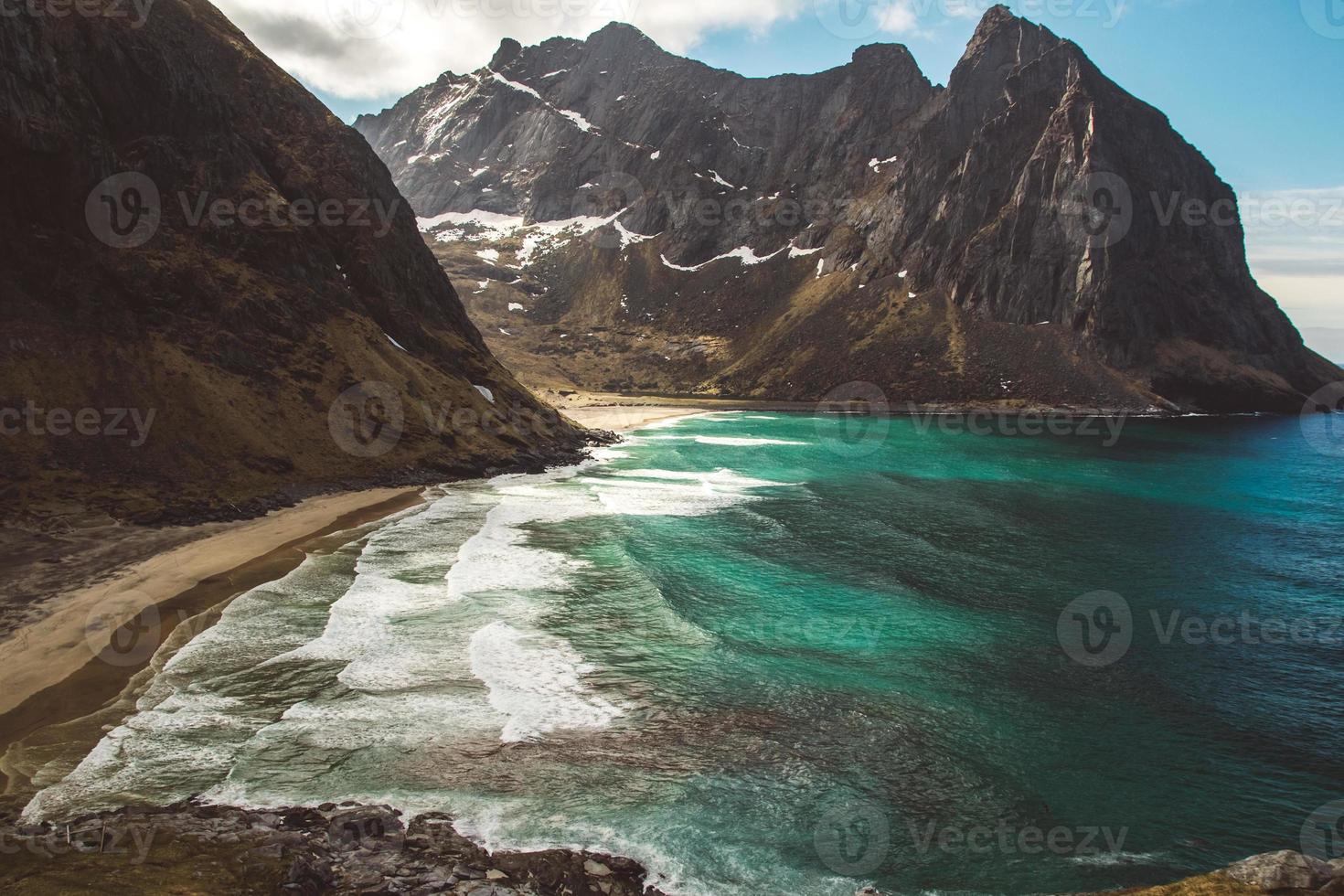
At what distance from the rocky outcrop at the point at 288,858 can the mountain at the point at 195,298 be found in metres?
33.4

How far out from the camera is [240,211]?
6662 cm

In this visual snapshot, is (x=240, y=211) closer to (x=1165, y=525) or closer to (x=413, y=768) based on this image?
(x=413, y=768)

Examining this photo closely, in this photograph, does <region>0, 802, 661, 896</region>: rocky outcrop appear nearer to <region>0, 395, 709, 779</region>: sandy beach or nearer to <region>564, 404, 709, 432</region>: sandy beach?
<region>0, 395, 709, 779</region>: sandy beach

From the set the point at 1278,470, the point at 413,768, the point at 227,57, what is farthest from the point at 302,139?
the point at 1278,470

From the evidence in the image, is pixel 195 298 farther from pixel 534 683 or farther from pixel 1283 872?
pixel 1283 872

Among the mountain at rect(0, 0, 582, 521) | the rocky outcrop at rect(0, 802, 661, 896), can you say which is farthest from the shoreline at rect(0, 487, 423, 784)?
the rocky outcrop at rect(0, 802, 661, 896)

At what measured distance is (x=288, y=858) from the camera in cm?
1556

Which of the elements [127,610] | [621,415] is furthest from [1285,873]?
[621,415]

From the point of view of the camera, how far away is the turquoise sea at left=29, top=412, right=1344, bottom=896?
18609 mm

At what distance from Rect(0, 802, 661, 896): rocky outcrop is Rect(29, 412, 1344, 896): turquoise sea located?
3.70 feet

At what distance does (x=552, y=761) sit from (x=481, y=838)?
4.08m

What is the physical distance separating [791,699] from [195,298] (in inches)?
2318

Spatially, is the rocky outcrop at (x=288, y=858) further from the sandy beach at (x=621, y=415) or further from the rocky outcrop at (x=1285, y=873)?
the sandy beach at (x=621, y=415)

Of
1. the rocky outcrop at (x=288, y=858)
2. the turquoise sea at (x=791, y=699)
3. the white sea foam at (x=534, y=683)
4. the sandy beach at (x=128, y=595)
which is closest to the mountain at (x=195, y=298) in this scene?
the sandy beach at (x=128, y=595)
